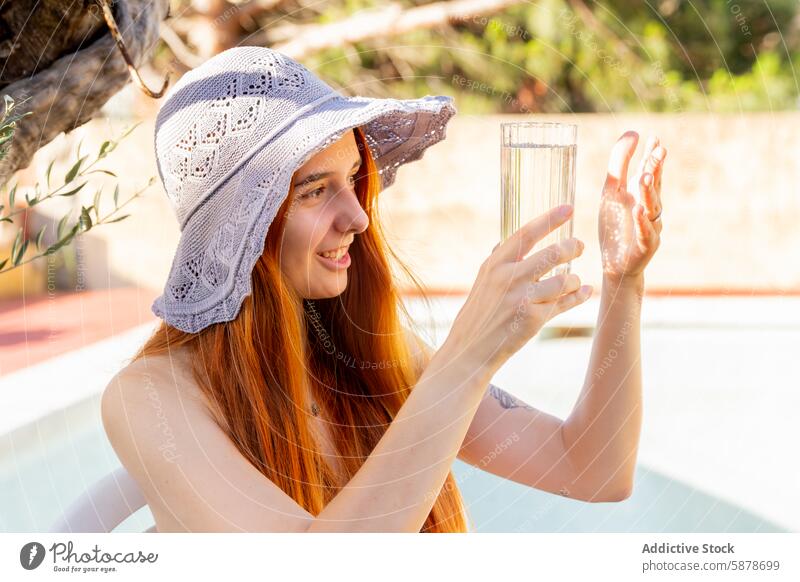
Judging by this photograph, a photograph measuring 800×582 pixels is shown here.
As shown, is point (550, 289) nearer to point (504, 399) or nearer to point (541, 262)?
point (541, 262)

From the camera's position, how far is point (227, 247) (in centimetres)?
78

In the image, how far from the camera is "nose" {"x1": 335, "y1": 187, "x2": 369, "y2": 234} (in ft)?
2.69

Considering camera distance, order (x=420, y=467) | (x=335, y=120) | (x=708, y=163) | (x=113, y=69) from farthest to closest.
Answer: (x=708, y=163)
(x=113, y=69)
(x=335, y=120)
(x=420, y=467)

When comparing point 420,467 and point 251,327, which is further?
point 251,327

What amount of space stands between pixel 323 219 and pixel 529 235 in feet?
0.81

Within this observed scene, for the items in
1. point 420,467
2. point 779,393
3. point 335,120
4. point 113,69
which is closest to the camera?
point 420,467

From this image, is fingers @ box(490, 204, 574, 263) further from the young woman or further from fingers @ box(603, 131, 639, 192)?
fingers @ box(603, 131, 639, 192)

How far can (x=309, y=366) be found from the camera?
3.31 feet

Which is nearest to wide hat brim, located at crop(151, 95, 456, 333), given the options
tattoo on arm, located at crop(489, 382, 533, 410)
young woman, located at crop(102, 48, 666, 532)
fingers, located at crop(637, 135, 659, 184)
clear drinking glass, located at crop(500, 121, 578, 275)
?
young woman, located at crop(102, 48, 666, 532)

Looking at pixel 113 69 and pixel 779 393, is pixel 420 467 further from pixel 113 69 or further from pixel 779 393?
pixel 779 393

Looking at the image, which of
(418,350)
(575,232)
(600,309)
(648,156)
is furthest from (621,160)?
(575,232)
